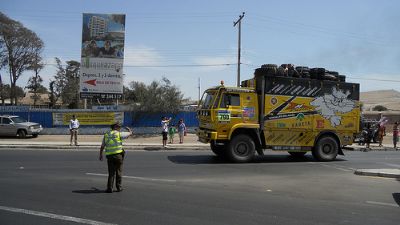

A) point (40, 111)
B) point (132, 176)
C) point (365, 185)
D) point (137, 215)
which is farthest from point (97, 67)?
point (137, 215)

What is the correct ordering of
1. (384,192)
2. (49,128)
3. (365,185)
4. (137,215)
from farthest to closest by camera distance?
(49,128) < (365,185) < (384,192) < (137,215)

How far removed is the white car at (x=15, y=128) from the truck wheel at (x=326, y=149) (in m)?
19.9

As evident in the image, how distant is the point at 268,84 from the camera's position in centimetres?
1748

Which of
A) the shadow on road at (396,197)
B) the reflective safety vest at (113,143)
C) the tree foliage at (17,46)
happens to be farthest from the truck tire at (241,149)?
the tree foliage at (17,46)

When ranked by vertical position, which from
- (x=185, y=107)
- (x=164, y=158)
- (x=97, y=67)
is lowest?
(x=164, y=158)

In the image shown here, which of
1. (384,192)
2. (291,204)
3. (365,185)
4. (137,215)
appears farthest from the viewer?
(365,185)

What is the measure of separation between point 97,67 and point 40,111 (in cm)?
506

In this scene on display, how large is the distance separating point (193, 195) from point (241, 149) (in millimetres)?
7488

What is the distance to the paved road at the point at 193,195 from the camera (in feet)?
25.7

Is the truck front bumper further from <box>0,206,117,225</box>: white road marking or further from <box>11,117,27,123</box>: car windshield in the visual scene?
<box>11,117,27,123</box>: car windshield

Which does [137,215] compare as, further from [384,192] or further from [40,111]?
[40,111]

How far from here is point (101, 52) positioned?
3331 centimetres

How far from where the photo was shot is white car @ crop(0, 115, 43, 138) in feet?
101

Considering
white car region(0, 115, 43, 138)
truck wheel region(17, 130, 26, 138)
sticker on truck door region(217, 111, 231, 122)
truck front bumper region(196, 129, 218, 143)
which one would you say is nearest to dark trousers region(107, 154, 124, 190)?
truck front bumper region(196, 129, 218, 143)
